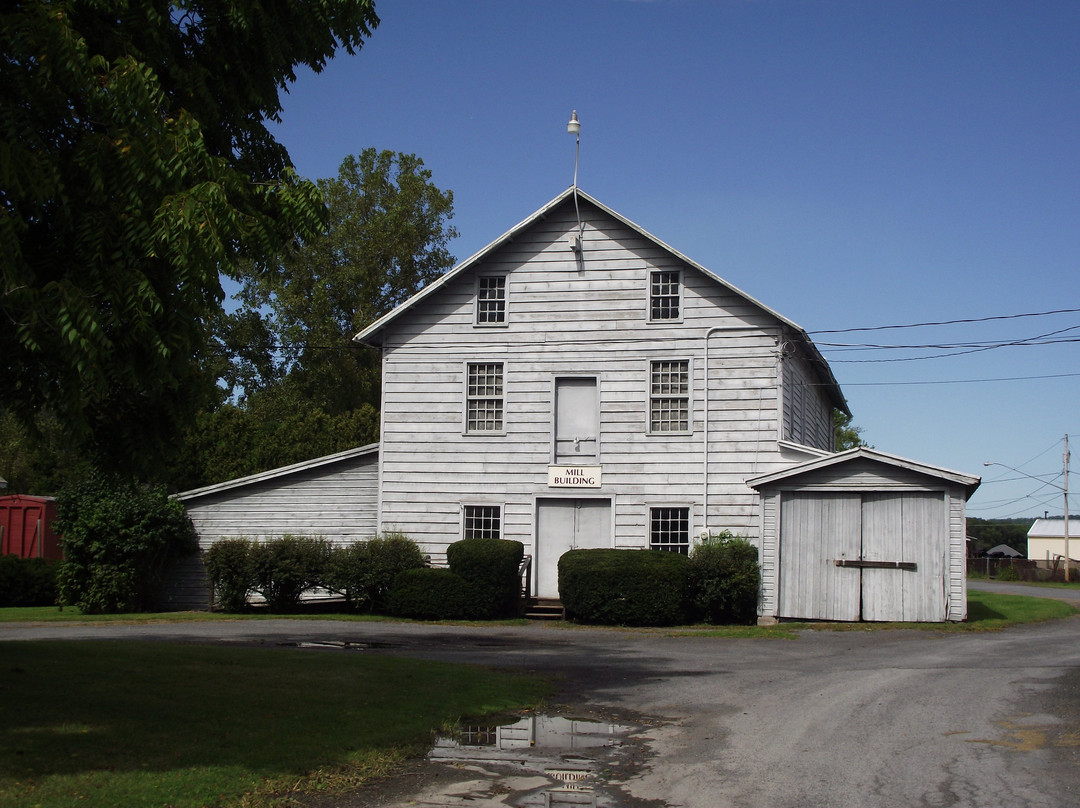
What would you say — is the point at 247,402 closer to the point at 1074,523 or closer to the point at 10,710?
the point at 10,710

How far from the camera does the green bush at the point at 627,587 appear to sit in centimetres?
2187

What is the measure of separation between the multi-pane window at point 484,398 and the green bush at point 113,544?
7638mm

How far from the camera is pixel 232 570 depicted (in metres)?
24.9

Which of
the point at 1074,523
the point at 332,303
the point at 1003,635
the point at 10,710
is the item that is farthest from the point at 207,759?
the point at 1074,523

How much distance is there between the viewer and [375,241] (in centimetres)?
4612

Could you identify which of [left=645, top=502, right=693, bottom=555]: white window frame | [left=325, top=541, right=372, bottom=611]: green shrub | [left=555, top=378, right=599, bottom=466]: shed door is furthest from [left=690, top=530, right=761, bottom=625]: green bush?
[left=325, top=541, right=372, bottom=611]: green shrub

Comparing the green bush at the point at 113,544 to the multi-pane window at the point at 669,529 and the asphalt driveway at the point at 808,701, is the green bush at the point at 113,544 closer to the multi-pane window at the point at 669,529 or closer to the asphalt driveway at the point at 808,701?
the asphalt driveway at the point at 808,701

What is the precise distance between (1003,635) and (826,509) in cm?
408

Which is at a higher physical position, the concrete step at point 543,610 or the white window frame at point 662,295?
the white window frame at point 662,295

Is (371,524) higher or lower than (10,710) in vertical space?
higher

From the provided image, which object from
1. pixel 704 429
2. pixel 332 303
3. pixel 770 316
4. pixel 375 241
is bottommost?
pixel 704 429

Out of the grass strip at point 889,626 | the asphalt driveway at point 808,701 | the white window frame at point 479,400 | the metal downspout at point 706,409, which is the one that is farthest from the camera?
the white window frame at point 479,400

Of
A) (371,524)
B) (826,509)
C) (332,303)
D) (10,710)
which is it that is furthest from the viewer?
(332,303)

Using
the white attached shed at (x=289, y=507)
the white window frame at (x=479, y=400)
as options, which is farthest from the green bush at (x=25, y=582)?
the white window frame at (x=479, y=400)
